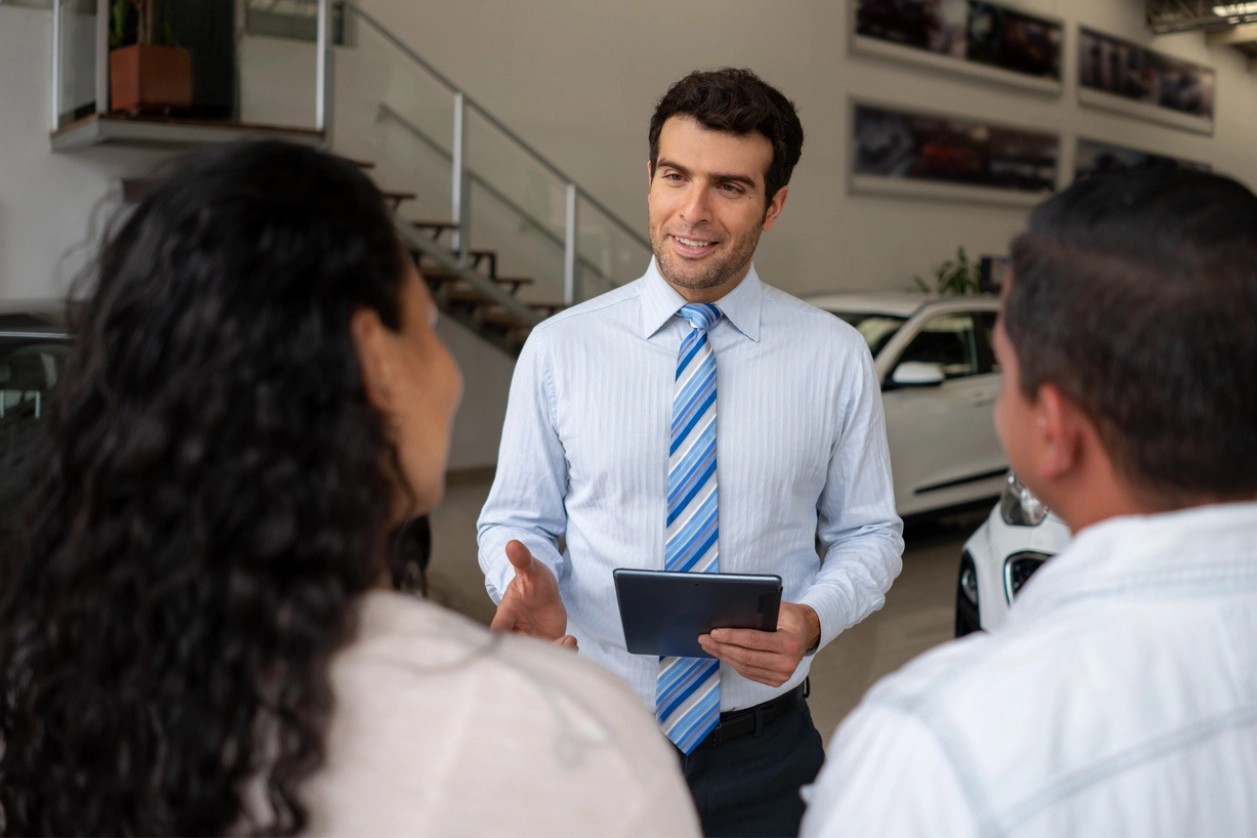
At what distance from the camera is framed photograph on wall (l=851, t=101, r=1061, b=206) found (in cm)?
1087

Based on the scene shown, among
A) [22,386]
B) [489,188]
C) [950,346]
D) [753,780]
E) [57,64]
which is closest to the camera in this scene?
[753,780]

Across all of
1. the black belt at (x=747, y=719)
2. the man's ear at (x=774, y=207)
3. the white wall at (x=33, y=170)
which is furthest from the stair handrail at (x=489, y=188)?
the black belt at (x=747, y=719)

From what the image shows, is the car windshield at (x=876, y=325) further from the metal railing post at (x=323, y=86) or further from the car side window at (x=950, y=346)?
the metal railing post at (x=323, y=86)

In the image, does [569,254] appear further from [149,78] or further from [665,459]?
[665,459]

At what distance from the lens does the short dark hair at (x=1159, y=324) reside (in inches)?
26.9

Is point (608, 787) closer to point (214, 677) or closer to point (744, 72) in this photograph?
point (214, 677)

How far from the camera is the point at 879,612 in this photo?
501 centimetres

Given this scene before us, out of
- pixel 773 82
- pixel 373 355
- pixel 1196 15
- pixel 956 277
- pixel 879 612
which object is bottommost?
pixel 879 612

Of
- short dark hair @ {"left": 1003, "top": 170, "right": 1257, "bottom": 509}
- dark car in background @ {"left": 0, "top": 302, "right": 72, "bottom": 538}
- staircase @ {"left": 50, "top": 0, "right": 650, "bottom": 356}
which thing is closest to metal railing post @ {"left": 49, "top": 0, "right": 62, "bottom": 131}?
staircase @ {"left": 50, "top": 0, "right": 650, "bottom": 356}

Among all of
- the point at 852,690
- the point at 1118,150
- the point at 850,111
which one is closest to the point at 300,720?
the point at 852,690

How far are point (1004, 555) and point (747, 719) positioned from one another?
Result: 1.57 metres

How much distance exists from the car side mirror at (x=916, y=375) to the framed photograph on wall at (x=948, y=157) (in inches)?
218

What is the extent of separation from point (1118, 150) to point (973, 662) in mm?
14609

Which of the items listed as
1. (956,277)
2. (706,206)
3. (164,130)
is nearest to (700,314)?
(706,206)
